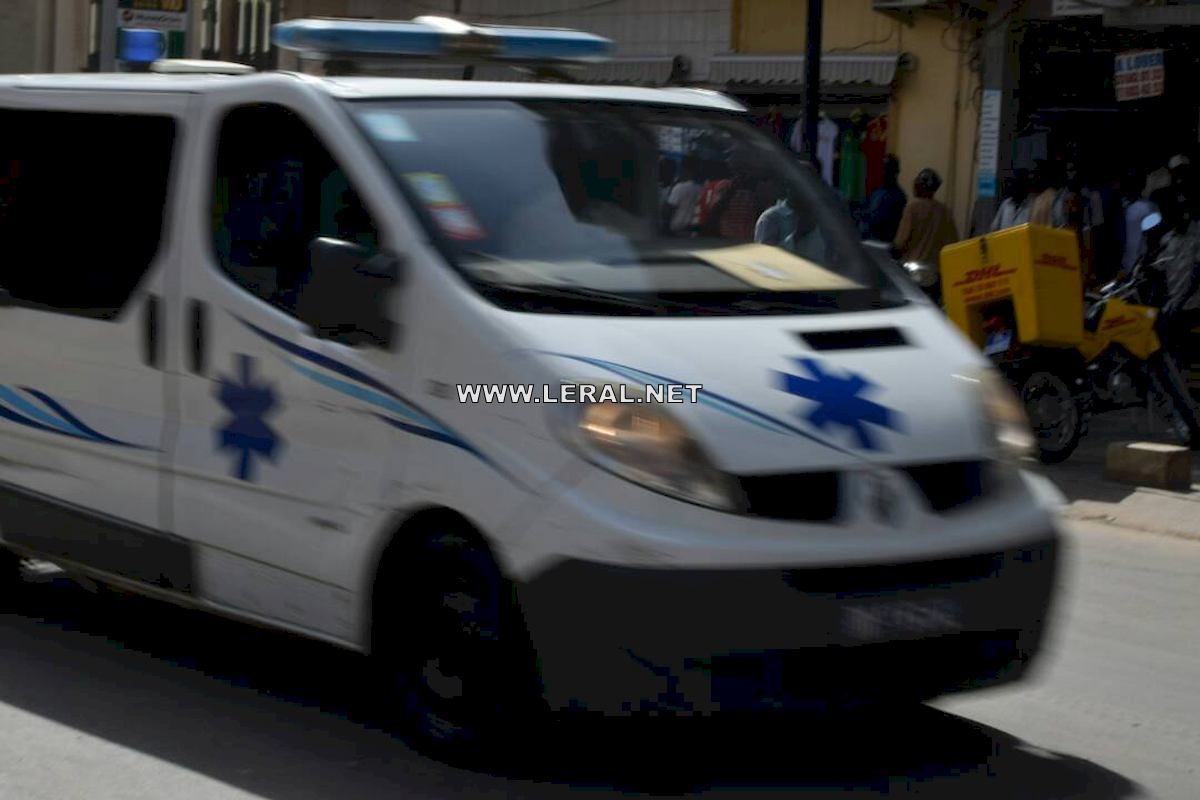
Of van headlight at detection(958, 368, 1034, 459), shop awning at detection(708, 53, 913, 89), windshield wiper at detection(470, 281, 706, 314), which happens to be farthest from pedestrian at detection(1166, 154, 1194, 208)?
windshield wiper at detection(470, 281, 706, 314)

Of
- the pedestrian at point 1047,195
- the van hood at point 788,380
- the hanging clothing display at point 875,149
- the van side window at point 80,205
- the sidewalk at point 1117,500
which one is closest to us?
the van hood at point 788,380

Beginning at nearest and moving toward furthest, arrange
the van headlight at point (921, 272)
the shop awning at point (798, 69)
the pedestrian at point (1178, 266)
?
1. the van headlight at point (921, 272)
2. the pedestrian at point (1178, 266)
3. the shop awning at point (798, 69)

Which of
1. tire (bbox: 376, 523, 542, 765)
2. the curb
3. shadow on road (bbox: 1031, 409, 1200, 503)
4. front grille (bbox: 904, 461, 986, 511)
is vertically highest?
front grille (bbox: 904, 461, 986, 511)

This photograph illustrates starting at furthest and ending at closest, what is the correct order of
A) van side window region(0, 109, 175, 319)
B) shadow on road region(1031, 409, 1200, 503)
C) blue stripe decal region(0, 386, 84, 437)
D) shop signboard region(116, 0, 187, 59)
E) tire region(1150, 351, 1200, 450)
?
shop signboard region(116, 0, 187, 59)
tire region(1150, 351, 1200, 450)
shadow on road region(1031, 409, 1200, 503)
blue stripe decal region(0, 386, 84, 437)
van side window region(0, 109, 175, 319)

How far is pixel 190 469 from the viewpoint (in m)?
6.02

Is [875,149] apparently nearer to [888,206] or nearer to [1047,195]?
[888,206]

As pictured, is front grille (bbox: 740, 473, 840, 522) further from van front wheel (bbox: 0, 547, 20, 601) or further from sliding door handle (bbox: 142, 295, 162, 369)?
van front wheel (bbox: 0, 547, 20, 601)

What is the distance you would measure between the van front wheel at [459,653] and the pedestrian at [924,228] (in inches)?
421

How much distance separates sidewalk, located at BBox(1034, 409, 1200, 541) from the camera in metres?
10.2

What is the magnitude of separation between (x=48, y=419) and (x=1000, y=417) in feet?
9.94

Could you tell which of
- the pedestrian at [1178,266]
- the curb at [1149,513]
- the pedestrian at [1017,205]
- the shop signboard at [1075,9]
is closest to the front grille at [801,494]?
the curb at [1149,513]

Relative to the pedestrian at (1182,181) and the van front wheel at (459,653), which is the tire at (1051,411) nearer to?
the pedestrian at (1182,181)

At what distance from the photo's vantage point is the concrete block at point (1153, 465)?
11211mm

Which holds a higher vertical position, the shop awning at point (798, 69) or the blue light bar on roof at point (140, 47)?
the blue light bar on roof at point (140, 47)
